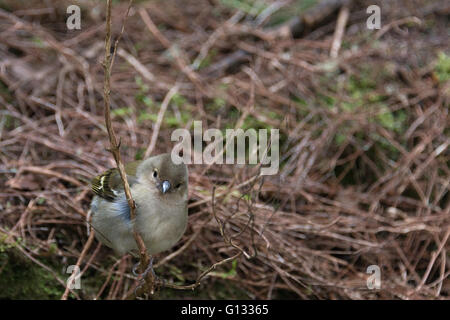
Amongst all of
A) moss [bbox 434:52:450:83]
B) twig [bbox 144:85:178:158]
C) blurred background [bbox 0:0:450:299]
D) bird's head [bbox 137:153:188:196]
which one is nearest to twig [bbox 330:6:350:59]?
blurred background [bbox 0:0:450:299]

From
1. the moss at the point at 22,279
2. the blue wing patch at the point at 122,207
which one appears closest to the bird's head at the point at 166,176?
the blue wing patch at the point at 122,207

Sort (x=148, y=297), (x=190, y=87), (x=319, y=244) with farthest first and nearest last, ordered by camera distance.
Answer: (x=190, y=87) < (x=319, y=244) < (x=148, y=297)

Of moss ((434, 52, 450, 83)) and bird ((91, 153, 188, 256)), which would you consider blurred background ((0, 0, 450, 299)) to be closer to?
moss ((434, 52, 450, 83))

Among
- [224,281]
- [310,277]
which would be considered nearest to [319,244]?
[310,277]

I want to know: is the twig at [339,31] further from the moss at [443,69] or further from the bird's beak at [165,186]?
the bird's beak at [165,186]

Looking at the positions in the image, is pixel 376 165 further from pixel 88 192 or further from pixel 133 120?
pixel 88 192
